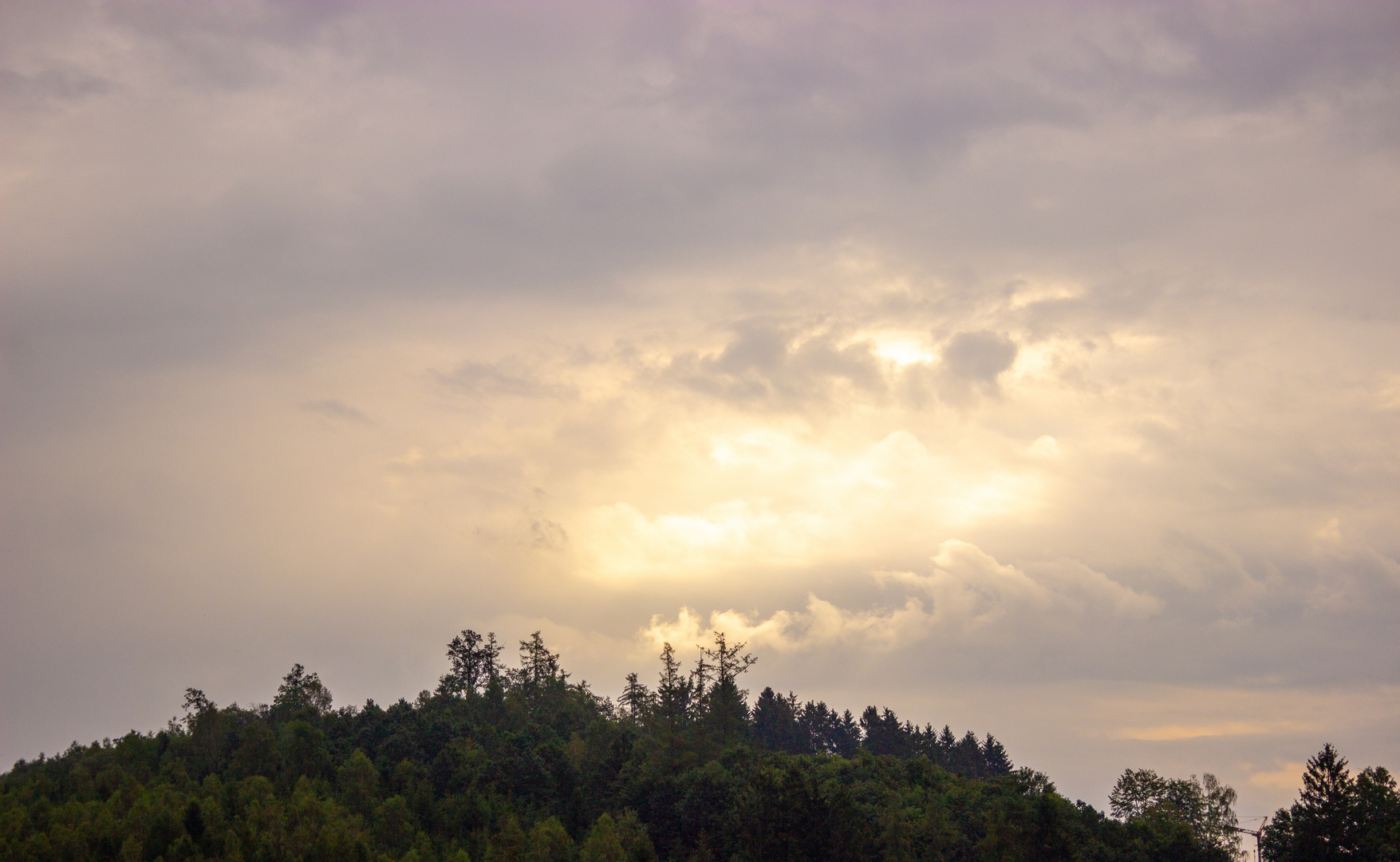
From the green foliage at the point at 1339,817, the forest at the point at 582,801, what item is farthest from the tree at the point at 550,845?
the green foliage at the point at 1339,817

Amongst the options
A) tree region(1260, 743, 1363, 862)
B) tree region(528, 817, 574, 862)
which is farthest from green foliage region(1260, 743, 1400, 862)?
tree region(528, 817, 574, 862)

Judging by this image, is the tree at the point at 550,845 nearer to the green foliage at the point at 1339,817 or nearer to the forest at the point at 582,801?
the forest at the point at 582,801

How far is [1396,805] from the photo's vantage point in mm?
108625

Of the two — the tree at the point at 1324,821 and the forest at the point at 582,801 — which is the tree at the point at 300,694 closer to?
the forest at the point at 582,801

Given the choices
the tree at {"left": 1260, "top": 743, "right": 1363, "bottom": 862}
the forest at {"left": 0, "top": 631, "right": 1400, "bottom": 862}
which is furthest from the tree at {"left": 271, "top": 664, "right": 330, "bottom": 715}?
the tree at {"left": 1260, "top": 743, "right": 1363, "bottom": 862}

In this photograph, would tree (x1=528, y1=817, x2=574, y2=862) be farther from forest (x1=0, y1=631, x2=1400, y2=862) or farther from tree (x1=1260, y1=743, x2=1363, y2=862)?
tree (x1=1260, y1=743, x2=1363, y2=862)

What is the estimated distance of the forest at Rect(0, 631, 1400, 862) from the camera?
364 feet

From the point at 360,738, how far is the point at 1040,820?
323 ft

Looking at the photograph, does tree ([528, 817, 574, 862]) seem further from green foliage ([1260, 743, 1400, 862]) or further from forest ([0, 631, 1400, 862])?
green foliage ([1260, 743, 1400, 862])

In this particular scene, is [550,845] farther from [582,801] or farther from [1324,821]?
[1324,821]

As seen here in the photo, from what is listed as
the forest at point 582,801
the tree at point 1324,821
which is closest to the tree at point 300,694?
the forest at point 582,801

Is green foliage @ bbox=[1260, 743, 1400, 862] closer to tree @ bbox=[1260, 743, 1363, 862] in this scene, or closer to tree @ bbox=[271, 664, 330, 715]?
tree @ bbox=[1260, 743, 1363, 862]

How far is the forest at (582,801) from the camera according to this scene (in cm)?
11100

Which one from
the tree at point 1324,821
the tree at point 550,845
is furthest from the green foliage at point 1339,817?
the tree at point 550,845
